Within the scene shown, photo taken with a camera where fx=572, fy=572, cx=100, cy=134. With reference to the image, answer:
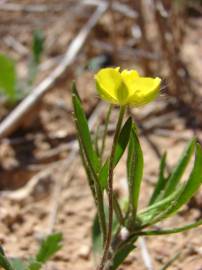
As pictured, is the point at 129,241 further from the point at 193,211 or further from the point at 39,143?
the point at 39,143

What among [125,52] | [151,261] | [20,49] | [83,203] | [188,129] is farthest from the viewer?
[20,49]

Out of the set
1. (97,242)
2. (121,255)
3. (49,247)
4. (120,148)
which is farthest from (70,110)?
(120,148)

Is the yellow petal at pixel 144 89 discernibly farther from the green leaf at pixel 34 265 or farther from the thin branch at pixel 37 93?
the thin branch at pixel 37 93

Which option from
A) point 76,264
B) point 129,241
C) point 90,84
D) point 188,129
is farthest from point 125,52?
point 129,241

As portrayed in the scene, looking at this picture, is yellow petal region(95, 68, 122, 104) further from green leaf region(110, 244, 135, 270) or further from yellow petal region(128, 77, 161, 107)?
green leaf region(110, 244, 135, 270)

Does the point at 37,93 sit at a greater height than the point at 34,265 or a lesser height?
greater

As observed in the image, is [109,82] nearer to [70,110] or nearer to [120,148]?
[120,148]

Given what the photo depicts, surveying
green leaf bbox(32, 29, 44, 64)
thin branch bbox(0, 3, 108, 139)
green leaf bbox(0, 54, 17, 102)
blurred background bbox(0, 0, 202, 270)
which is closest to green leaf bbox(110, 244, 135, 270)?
blurred background bbox(0, 0, 202, 270)
